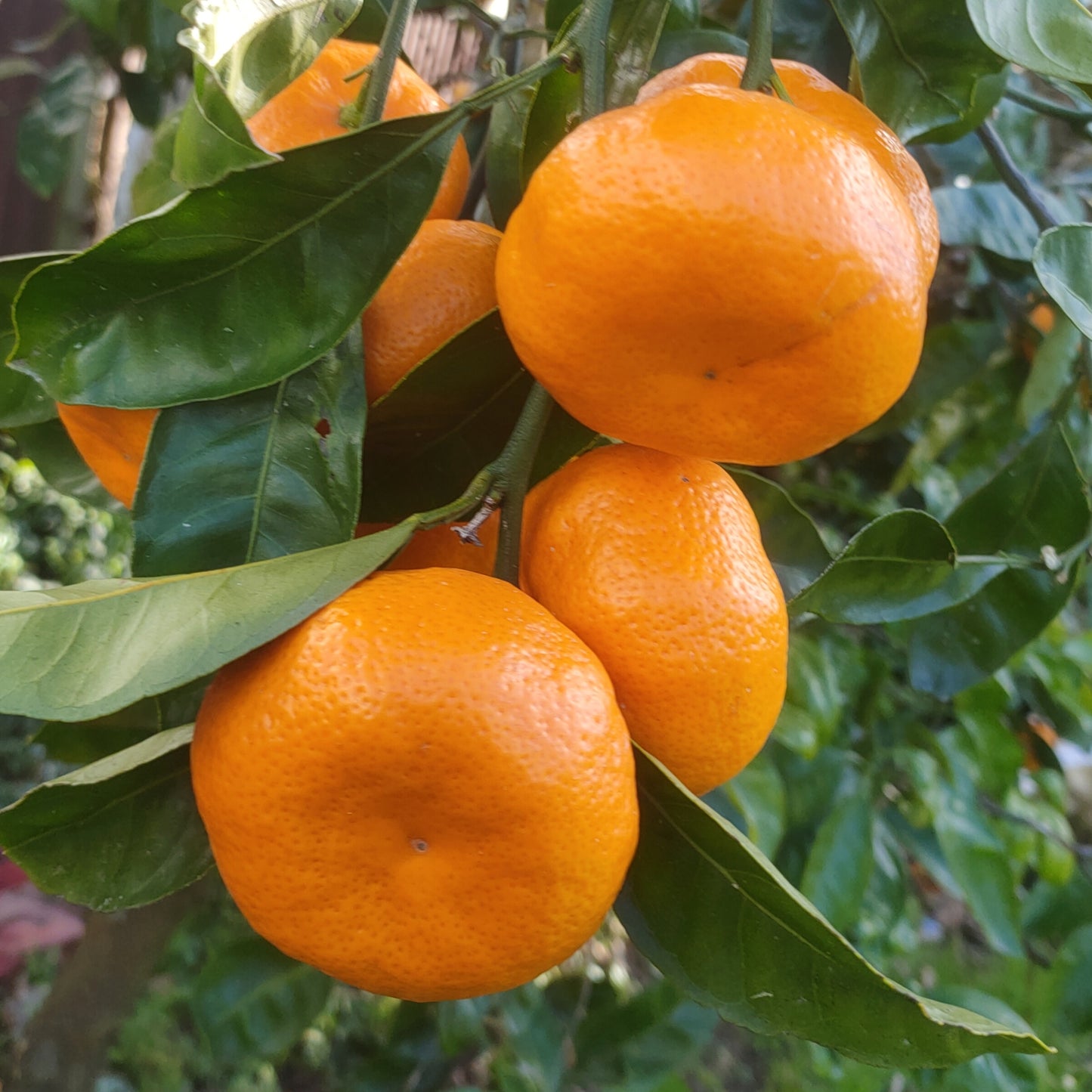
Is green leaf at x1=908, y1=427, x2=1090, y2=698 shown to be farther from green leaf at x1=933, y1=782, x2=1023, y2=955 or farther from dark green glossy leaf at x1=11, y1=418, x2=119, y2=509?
dark green glossy leaf at x1=11, y1=418, x2=119, y2=509

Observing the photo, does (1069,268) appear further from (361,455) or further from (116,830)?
(116,830)

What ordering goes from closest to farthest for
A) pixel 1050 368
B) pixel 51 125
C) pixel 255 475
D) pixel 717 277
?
pixel 717 277 → pixel 255 475 → pixel 1050 368 → pixel 51 125

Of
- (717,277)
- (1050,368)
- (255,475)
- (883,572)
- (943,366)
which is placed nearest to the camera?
(717,277)

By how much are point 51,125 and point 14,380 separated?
2.90 feet

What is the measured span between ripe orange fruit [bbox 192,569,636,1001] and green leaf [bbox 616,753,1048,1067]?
0.03 meters

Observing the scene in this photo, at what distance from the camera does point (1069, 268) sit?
419mm

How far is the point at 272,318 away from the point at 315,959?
0.85 ft

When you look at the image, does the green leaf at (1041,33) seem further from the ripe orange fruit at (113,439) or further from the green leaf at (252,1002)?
the green leaf at (252,1002)

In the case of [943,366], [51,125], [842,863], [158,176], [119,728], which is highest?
[158,176]

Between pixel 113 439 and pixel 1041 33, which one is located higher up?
pixel 1041 33

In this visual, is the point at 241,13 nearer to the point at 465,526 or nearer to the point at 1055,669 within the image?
the point at 465,526

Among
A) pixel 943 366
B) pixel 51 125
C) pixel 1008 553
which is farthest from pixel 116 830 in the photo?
pixel 51 125

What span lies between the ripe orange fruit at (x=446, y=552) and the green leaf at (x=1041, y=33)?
10.9 inches

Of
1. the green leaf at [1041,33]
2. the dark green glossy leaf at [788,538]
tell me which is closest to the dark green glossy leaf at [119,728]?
the dark green glossy leaf at [788,538]
